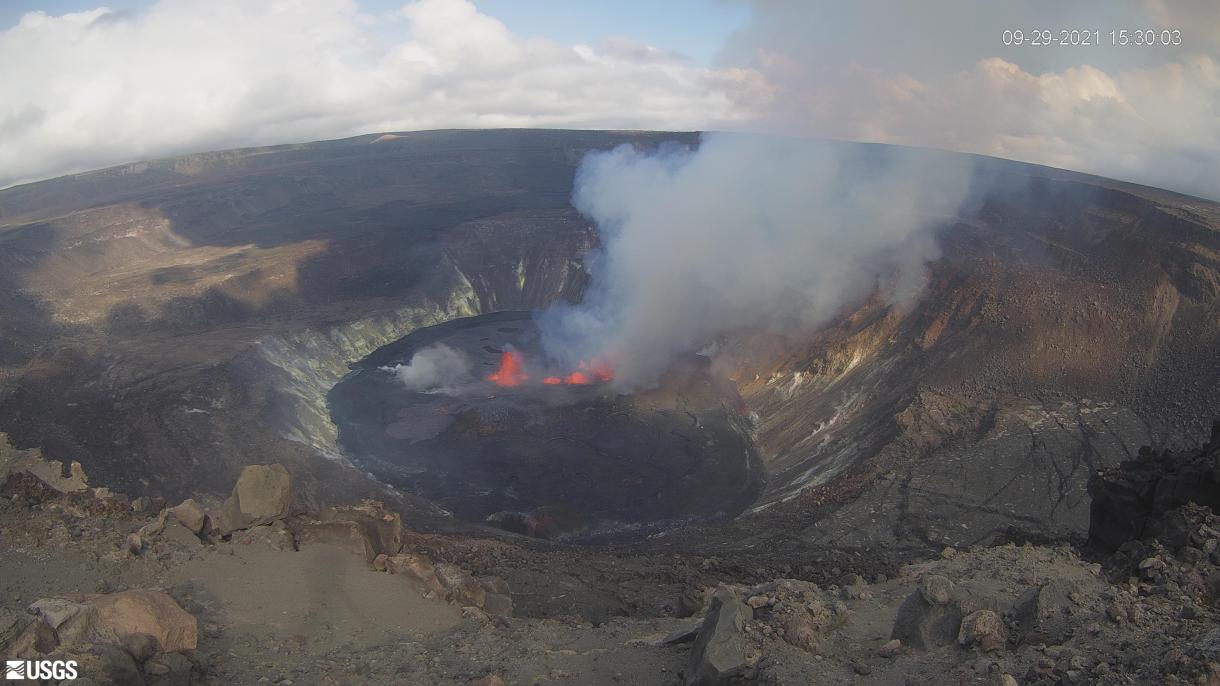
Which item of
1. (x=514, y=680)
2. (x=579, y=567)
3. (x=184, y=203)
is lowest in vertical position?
(x=579, y=567)

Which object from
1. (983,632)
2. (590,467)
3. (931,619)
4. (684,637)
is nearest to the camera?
(983,632)

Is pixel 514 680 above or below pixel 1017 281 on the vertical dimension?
below

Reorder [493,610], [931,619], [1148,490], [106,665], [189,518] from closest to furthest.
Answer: [106,665] < [931,619] < [189,518] < [493,610] < [1148,490]

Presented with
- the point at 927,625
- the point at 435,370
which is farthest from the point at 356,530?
the point at 435,370

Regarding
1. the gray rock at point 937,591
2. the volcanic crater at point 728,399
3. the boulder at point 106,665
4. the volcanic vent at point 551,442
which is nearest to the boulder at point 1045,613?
the gray rock at point 937,591

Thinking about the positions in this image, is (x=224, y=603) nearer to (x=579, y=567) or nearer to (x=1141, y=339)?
(x=579, y=567)

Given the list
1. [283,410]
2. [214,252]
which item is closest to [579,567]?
[283,410]

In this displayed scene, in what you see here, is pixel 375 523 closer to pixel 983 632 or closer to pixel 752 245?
pixel 983 632
